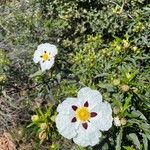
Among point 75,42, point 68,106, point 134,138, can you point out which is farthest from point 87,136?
point 75,42

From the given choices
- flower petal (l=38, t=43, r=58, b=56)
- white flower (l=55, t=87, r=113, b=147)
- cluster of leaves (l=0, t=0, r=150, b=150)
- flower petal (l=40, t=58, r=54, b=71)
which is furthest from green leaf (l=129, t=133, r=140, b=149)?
flower petal (l=38, t=43, r=58, b=56)

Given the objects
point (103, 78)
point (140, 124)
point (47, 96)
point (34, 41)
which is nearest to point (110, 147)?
point (140, 124)

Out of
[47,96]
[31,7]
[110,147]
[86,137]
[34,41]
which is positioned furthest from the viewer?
[31,7]

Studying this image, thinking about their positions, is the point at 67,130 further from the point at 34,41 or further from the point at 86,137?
the point at 34,41

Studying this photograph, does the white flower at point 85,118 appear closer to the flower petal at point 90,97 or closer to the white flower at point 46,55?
the flower petal at point 90,97

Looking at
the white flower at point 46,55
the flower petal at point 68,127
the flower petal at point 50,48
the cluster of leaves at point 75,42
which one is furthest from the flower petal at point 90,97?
the flower petal at point 50,48

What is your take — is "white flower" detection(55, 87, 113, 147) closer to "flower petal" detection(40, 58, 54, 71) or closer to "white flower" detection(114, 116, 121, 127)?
"white flower" detection(114, 116, 121, 127)

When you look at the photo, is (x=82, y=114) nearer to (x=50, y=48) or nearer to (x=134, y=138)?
(x=134, y=138)
